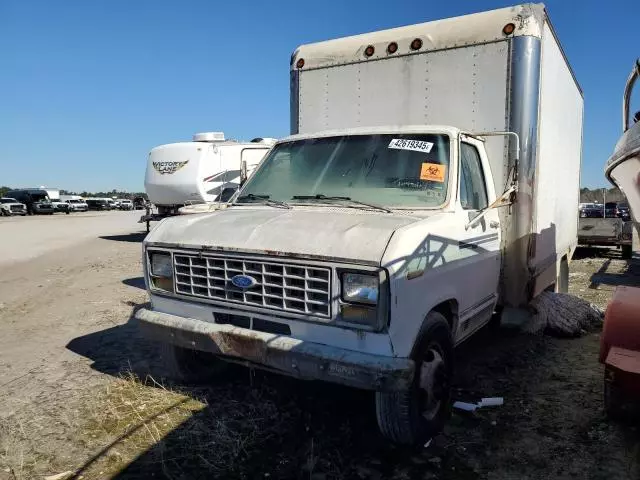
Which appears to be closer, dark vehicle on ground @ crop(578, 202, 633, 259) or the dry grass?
the dry grass

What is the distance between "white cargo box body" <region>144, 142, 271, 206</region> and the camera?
14383 millimetres

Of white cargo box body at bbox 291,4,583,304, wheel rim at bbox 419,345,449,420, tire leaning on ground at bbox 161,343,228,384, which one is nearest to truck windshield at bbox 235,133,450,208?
white cargo box body at bbox 291,4,583,304

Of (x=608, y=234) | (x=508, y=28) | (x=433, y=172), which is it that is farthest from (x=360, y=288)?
(x=608, y=234)

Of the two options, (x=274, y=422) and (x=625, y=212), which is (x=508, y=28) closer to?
(x=274, y=422)

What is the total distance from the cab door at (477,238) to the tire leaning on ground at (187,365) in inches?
84.7

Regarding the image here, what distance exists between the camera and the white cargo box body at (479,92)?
4531 millimetres

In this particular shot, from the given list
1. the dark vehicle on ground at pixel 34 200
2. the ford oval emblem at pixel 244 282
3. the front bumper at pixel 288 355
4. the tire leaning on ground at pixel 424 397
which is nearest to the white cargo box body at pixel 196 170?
the front bumper at pixel 288 355

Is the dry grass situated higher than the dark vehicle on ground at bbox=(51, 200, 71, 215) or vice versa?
the dark vehicle on ground at bbox=(51, 200, 71, 215)

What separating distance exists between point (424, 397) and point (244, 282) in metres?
1.42

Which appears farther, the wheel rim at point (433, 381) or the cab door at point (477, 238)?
the cab door at point (477, 238)

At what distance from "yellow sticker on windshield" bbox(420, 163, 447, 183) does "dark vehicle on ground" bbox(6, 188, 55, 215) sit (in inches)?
1639

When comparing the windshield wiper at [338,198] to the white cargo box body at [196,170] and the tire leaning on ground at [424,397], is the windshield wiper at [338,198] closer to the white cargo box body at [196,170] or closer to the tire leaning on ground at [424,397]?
the tire leaning on ground at [424,397]

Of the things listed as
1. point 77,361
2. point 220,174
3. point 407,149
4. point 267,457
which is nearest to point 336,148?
point 407,149

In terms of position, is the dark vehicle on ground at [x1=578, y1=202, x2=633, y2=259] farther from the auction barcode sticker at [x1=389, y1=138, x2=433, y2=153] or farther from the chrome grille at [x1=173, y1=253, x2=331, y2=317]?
the chrome grille at [x1=173, y1=253, x2=331, y2=317]
